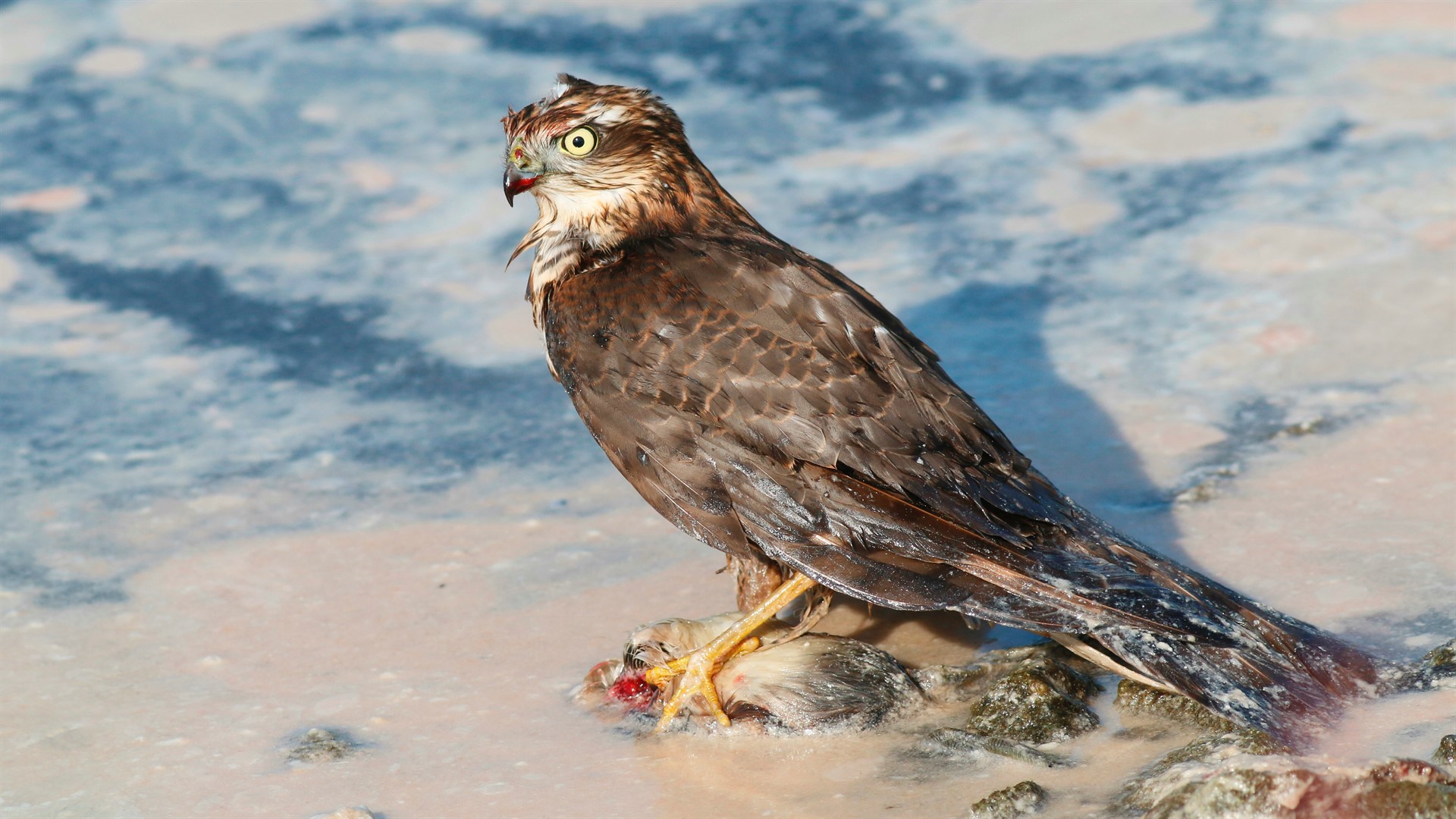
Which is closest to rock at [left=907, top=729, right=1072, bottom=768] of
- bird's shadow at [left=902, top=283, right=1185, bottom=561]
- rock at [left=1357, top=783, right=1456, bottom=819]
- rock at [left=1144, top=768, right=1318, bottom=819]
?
rock at [left=1144, top=768, right=1318, bottom=819]

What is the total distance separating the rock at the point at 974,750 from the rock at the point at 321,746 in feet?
4.65

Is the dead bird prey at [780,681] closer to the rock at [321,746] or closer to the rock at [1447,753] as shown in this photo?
the rock at [321,746]

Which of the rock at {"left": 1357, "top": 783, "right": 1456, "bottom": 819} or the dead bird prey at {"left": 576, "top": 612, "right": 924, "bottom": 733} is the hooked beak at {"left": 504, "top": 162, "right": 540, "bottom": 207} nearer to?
the dead bird prey at {"left": 576, "top": 612, "right": 924, "bottom": 733}

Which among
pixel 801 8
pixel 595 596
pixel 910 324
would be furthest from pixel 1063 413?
pixel 801 8

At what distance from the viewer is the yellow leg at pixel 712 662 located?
383cm

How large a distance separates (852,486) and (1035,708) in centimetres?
69

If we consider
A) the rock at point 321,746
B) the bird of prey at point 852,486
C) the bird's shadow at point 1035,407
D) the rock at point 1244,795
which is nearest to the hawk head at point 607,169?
the bird of prey at point 852,486

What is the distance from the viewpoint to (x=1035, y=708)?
3.61m

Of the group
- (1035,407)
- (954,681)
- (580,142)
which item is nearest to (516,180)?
(580,142)

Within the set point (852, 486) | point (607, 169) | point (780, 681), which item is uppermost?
point (607, 169)

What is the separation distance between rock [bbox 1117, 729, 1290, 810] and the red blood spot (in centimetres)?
125

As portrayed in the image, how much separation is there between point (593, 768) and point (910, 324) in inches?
125

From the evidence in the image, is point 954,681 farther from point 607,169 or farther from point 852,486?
point 607,169

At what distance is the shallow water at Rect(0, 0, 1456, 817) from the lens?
384 centimetres
